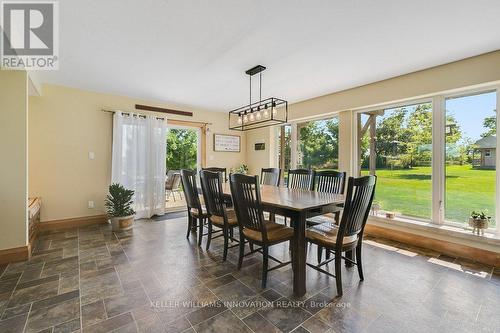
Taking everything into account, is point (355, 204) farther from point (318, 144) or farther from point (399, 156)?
point (318, 144)

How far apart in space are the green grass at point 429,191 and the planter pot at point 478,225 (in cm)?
20

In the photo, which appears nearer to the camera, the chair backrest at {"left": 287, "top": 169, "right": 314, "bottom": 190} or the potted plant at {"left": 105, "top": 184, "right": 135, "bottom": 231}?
the chair backrest at {"left": 287, "top": 169, "right": 314, "bottom": 190}

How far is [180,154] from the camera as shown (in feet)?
18.5

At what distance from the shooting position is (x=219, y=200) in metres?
2.62

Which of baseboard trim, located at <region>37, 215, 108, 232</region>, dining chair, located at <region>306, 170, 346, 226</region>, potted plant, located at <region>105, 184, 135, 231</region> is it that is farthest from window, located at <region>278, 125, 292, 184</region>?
baseboard trim, located at <region>37, 215, 108, 232</region>

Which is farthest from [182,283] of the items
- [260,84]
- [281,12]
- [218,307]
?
[260,84]

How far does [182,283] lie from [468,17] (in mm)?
3458

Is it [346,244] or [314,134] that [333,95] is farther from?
[346,244]

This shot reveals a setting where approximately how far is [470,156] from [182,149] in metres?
5.33

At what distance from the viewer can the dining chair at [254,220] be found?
2.04 meters

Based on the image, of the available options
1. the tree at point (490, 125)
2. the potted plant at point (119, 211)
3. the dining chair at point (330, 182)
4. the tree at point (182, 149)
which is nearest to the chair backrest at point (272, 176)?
the dining chair at point (330, 182)

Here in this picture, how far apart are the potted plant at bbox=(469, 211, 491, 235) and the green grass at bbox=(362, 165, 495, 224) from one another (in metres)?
0.14

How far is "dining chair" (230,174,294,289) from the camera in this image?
2035 mm

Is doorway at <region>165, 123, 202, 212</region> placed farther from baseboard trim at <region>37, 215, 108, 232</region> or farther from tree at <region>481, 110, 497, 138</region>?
tree at <region>481, 110, 497, 138</region>
